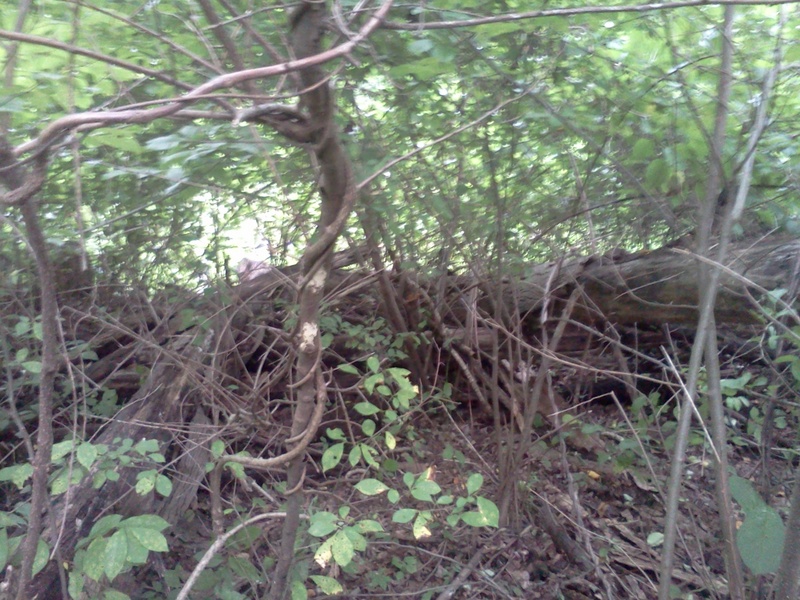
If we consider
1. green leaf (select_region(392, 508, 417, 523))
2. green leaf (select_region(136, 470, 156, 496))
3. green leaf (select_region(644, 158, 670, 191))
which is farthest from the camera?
green leaf (select_region(644, 158, 670, 191))

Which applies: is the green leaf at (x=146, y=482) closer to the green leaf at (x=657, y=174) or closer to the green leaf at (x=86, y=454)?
the green leaf at (x=86, y=454)

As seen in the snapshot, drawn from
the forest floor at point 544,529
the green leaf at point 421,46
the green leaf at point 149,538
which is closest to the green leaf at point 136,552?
the green leaf at point 149,538

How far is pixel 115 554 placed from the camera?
1.88 m

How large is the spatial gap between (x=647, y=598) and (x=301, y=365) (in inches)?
88.8

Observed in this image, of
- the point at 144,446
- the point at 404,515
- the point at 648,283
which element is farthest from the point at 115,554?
the point at 648,283

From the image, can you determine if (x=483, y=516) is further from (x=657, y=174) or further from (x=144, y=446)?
(x=657, y=174)

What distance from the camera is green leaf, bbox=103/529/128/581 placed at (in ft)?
6.07

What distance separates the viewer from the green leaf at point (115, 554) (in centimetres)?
185

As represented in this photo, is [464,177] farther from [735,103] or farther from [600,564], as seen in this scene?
[600,564]

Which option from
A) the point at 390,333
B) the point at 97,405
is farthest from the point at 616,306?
the point at 97,405

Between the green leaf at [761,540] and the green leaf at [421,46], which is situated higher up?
the green leaf at [421,46]

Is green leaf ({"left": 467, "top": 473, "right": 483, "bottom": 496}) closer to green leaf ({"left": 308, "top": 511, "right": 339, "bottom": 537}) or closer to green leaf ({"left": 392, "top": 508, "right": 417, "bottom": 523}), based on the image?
green leaf ({"left": 392, "top": 508, "right": 417, "bottom": 523})

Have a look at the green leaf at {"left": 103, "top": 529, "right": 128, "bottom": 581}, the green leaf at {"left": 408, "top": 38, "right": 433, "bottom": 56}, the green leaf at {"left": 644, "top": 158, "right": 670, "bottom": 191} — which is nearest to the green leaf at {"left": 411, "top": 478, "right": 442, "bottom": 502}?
the green leaf at {"left": 103, "top": 529, "right": 128, "bottom": 581}

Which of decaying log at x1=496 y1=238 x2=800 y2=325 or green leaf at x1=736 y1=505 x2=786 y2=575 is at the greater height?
decaying log at x1=496 y1=238 x2=800 y2=325
